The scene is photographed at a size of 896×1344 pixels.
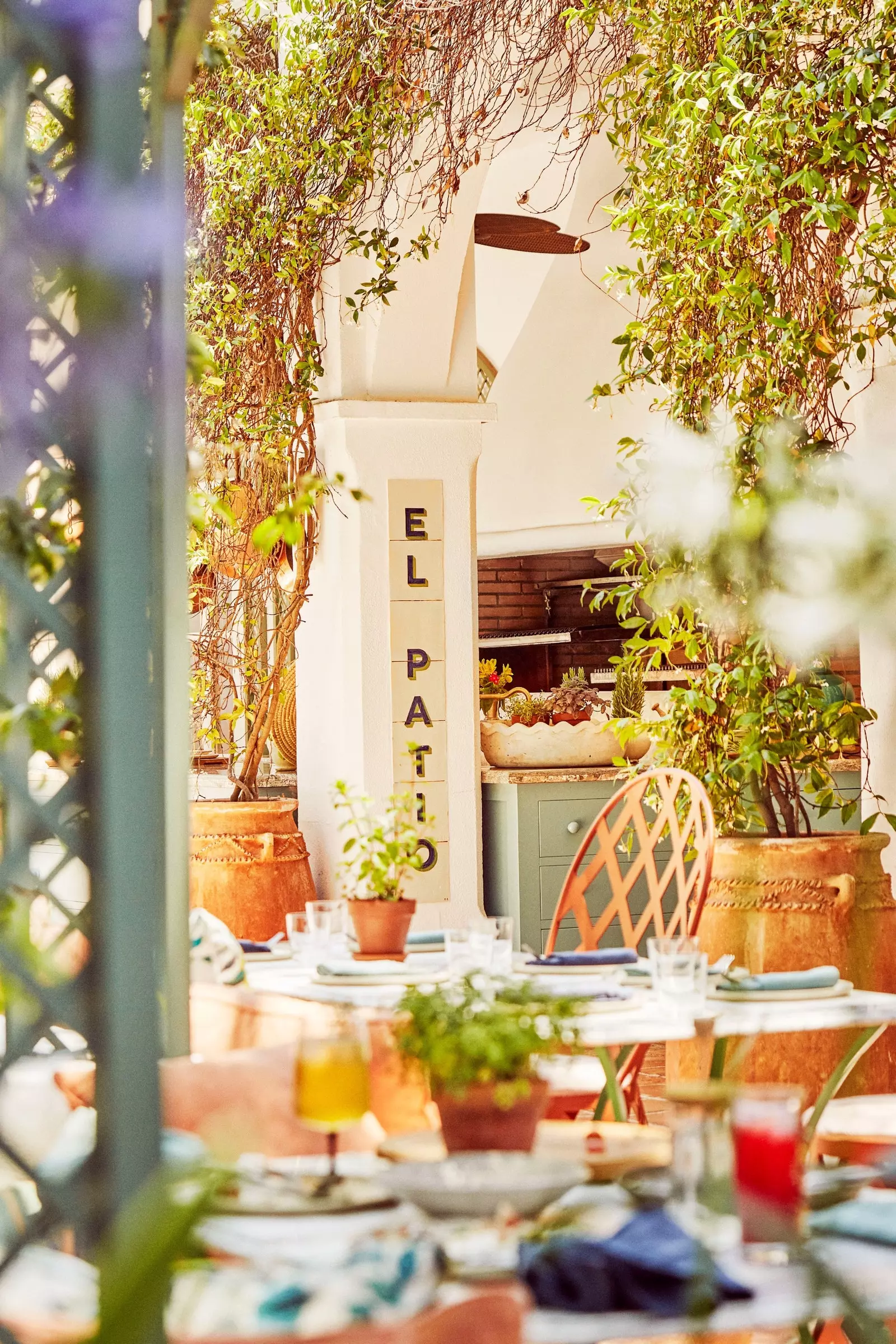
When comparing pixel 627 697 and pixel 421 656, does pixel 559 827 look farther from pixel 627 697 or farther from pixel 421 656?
pixel 421 656

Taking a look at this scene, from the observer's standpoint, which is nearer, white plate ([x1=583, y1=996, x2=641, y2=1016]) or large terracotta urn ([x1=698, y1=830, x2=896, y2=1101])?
white plate ([x1=583, y1=996, x2=641, y2=1016])

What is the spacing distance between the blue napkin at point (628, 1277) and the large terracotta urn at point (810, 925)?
2.08 m

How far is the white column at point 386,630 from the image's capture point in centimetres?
511

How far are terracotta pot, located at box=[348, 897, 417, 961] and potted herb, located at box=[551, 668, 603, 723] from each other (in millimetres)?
2912

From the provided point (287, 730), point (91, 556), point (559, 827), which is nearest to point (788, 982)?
point (91, 556)

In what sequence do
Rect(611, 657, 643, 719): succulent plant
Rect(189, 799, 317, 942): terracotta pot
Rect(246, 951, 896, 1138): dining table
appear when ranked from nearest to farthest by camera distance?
Rect(246, 951, 896, 1138): dining table → Rect(189, 799, 317, 942): terracotta pot → Rect(611, 657, 643, 719): succulent plant

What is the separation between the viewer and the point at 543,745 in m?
5.42

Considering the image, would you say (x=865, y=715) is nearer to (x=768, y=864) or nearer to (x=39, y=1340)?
(x=768, y=864)

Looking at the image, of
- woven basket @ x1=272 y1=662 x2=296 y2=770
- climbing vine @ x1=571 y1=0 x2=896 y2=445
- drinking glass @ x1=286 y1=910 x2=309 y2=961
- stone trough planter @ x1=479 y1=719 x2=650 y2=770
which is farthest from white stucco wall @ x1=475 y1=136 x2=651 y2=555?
drinking glass @ x1=286 y1=910 x2=309 y2=961

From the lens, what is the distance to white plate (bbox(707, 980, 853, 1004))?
7.47ft

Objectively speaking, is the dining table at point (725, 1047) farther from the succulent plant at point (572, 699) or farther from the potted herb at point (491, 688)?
the potted herb at point (491, 688)

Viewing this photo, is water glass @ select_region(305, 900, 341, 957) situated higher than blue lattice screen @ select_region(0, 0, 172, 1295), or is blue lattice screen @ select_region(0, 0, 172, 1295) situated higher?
blue lattice screen @ select_region(0, 0, 172, 1295)

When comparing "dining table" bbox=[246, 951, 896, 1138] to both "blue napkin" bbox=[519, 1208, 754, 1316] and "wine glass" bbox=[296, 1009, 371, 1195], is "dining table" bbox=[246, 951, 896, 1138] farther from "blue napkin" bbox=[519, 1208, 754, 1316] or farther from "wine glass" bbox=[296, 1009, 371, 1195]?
"blue napkin" bbox=[519, 1208, 754, 1316]

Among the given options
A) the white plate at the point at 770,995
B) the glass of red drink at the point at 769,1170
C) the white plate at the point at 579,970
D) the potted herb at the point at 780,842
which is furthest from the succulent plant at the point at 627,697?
the glass of red drink at the point at 769,1170
